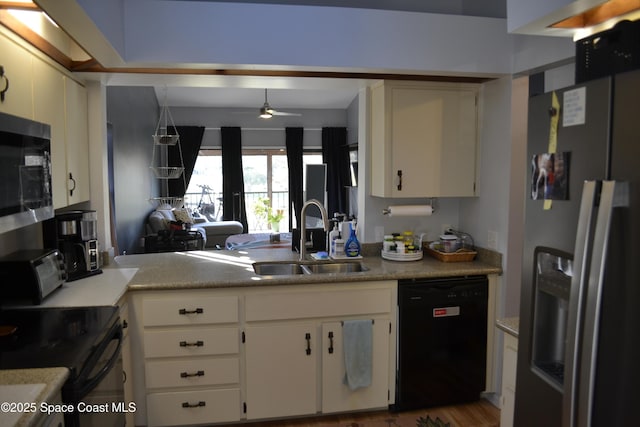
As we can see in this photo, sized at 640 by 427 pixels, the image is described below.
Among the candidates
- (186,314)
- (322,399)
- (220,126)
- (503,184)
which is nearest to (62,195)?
(186,314)

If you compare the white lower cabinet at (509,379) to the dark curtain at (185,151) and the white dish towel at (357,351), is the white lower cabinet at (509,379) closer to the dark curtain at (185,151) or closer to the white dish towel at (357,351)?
the white dish towel at (357,351)

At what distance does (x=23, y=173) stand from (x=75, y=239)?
0.86 m

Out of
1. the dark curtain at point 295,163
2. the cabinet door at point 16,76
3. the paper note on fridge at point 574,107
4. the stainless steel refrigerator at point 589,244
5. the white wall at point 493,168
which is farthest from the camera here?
the dark curtain at point 295,163

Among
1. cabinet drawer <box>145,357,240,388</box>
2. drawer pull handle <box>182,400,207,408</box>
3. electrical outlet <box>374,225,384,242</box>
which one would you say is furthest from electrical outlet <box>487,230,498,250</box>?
drawer pull handle <box>182,400,207,408</box>

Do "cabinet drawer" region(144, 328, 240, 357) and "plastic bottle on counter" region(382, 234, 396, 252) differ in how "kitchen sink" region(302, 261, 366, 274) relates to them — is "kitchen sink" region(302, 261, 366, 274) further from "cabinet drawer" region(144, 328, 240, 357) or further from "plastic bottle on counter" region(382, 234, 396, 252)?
"cabinet drawer" region(144, 328, 240, 357)

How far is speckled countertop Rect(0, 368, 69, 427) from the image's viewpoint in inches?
49.3

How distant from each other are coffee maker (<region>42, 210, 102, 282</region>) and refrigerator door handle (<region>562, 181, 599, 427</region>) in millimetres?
2357

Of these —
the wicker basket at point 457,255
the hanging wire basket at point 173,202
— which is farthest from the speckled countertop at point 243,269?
the hanging wire basket at point 173,202

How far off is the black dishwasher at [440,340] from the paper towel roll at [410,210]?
541 mm

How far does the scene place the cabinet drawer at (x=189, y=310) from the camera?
7.95 ft

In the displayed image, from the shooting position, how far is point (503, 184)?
278 cm

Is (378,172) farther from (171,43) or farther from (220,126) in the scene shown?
(220,126)

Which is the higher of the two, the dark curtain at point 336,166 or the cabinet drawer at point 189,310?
the dark curtain at point 336,166

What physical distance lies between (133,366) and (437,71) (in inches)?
95.2
